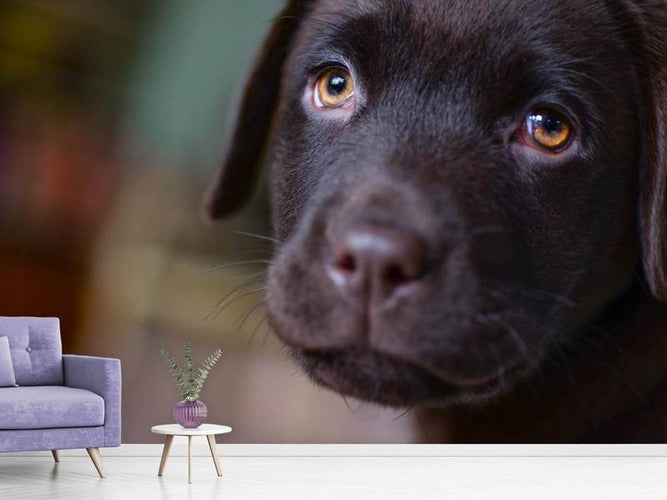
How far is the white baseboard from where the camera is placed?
3.23 meters

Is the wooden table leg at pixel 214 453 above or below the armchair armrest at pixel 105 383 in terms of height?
below

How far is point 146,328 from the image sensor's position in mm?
3730

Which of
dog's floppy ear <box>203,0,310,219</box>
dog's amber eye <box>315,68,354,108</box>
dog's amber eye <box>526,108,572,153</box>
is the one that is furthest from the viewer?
dog's floppy ear <box>203,0,310,219</box>

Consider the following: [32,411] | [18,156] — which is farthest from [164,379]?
[18,156]

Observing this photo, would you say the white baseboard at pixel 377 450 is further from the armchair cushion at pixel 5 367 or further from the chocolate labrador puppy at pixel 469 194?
the armchair cushion at pixel 5 367

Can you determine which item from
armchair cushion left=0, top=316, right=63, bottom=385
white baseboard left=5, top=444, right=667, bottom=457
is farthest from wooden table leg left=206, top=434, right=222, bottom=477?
armchair cushion left=0, top=316, right=63, bottom=385

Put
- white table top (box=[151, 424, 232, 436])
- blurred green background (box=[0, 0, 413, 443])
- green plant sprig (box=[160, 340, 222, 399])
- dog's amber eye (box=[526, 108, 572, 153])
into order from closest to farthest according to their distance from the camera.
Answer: dog's amber eye (box=[526, 108, 572, 153]) < white table top (box=[151, 424, 232, 436]) < green plant sprig (box=[160, 340, 222, 399]) < blurred green background (box=[0, 0, 413, 443])

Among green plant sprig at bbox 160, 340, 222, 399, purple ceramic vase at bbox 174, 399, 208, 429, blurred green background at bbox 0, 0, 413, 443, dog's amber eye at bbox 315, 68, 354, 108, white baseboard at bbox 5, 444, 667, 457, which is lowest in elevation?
white baseboard at bbox 5, 444, 667, 457

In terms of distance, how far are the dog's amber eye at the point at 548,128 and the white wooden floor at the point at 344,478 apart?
4.31 ft

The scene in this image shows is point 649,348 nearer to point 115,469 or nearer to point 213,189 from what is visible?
point 213,189

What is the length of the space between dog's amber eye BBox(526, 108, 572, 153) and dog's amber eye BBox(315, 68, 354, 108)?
50cm

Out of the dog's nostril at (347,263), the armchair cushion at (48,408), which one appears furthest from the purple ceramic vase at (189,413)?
the dog's nostril at (347,263)

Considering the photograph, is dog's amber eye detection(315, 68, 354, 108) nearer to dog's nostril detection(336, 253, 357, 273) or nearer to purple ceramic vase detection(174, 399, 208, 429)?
dog's nostril detection(336, 253, 357, 273)

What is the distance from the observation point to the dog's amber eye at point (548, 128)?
2.24 metres
